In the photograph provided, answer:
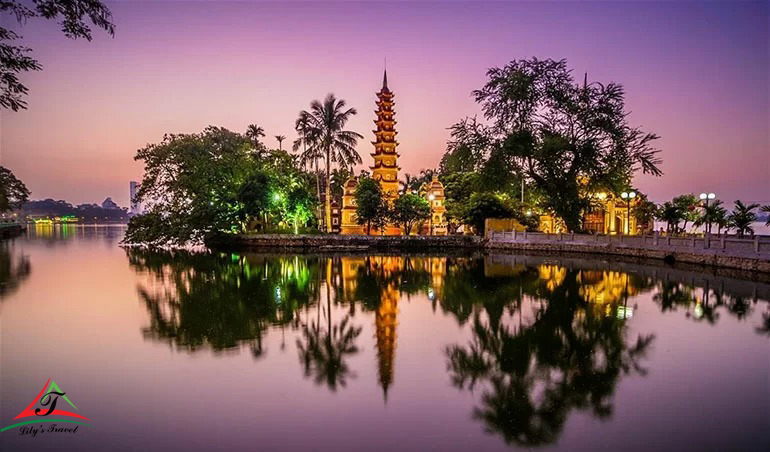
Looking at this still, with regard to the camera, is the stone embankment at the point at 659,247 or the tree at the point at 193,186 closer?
the stone embankment at the point at 659,247

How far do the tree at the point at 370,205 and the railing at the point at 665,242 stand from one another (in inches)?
383

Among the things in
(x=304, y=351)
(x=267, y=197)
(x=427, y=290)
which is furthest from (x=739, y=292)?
(x=267, y=197)

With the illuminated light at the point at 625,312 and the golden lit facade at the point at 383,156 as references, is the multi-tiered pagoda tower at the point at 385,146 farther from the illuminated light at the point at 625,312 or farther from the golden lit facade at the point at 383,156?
the illuminated light at the point at 625,312

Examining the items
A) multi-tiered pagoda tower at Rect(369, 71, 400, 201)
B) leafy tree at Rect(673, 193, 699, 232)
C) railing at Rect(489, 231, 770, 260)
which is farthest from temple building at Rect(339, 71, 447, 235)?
leafy tree at Rect(673, 193, 699, 232)

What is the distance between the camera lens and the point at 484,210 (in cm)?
3916

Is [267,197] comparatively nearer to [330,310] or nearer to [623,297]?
[330,310]

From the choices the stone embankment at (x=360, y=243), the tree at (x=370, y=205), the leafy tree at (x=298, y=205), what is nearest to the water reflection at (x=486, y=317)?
the stone embankment at (x=360, y=243)

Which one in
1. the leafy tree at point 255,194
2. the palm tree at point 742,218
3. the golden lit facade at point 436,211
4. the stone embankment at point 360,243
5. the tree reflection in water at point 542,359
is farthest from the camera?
the golden lit facade at point 436,211

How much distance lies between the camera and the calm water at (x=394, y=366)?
6090 mm

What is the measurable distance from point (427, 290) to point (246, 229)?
2819 cm

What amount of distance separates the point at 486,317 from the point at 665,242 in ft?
64.3

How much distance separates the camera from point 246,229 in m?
42.1

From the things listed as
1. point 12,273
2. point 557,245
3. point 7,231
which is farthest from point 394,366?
point 7,231

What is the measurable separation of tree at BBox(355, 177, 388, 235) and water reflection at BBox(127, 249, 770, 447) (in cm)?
1665
